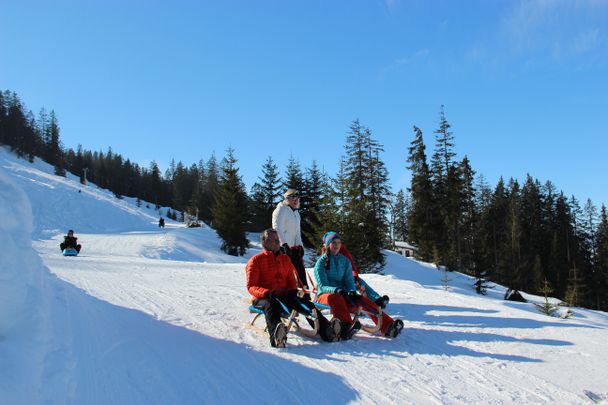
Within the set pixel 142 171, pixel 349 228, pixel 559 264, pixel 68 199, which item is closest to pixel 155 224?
pixel 68 199

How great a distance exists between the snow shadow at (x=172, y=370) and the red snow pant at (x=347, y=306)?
4.13 feet

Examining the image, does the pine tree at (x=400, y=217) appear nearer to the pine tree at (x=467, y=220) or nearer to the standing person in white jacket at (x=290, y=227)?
the pine tree at (x=467, y=220)

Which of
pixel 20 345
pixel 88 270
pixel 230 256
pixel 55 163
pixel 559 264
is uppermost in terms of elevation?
pixel 55 163

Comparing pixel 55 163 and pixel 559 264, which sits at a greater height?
pixel 55 163

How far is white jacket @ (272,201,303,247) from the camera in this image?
295 inches

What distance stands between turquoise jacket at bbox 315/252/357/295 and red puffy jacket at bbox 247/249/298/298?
0.50m

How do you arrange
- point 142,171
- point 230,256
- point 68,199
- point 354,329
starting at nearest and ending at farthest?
point 354,329 → point 230,256 → point 68,199 → point 142,171

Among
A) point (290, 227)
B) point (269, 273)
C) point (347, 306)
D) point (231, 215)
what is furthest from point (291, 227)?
point (231, 215)

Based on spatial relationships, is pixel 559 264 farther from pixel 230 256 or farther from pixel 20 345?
pixel 20 345

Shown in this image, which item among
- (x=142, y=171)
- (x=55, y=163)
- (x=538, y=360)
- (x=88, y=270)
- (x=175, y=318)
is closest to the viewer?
(x=538, y=360)

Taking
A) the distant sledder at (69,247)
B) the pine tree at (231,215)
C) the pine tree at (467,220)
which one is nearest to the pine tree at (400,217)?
the pine tree at (467,220)

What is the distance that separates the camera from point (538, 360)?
17.1 feet

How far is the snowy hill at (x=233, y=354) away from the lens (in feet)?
12.7

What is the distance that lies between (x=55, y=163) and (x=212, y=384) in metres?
92.7
